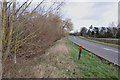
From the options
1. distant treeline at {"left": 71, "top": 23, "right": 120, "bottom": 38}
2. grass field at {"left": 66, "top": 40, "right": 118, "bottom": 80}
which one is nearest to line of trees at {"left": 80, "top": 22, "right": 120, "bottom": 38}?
distant treeline at {"left": 71, "top": 23, "right": 120, "bottom": 38}

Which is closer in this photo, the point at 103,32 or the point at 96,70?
the point at 96,70

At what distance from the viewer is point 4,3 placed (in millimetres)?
5465

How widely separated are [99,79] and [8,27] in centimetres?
437

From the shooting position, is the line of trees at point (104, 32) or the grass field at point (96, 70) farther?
the line of trees at point (104, 32)

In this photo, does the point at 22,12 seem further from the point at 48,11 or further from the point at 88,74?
the point at 88,74

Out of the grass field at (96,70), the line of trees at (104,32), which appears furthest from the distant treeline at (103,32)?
the grass field at (96,70)

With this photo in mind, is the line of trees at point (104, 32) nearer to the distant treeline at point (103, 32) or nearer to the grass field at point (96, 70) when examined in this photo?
the distant treeline at point (103, 32)

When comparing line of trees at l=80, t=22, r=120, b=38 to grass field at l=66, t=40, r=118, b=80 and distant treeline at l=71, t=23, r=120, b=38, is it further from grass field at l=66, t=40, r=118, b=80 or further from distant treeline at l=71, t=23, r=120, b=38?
grass field at l=66, t=40, r=118, b=80

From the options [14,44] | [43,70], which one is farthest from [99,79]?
[14,44]

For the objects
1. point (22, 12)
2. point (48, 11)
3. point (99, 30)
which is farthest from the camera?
point (99, 30)

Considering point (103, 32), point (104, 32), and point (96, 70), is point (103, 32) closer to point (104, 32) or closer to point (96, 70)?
point (104, 32)

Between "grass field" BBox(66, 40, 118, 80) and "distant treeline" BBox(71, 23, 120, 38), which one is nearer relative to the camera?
"grass field" BBox(66, 40, 118, 80)

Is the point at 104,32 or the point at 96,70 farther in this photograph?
the point at 104,32

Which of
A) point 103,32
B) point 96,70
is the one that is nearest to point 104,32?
point 103,32
